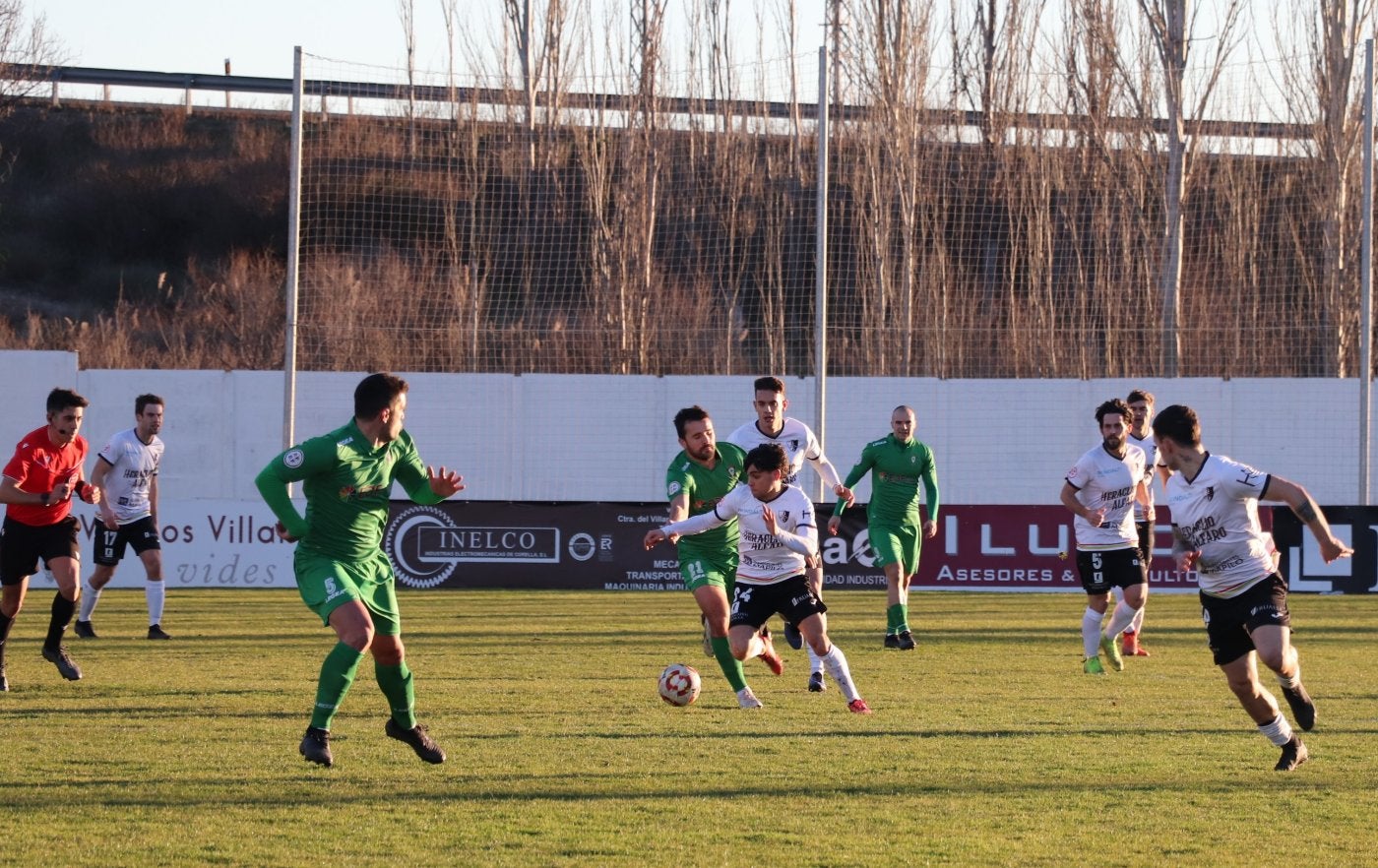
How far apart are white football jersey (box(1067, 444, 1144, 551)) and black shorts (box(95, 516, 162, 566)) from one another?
797 centimetres

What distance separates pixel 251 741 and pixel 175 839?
2.41 metres

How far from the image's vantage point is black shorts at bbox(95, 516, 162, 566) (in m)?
14.4

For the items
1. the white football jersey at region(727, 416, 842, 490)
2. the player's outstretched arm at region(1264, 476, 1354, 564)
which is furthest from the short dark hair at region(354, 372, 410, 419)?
the white football jersey at region(727, 416, 842, 490)

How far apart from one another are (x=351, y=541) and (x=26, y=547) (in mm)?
4317

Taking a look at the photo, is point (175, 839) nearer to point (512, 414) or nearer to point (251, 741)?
point (251, 741)

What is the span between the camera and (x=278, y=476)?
24.8 feet

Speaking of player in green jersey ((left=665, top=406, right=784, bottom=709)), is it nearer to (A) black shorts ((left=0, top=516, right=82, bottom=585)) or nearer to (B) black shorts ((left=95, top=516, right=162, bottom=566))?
(A) black shorts ((left=0, top=516, right=82, bottom=585))

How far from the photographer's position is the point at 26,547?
1106cm

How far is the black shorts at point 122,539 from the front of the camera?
Answer: 1444cm

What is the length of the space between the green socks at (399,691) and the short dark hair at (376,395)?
48.0 inches

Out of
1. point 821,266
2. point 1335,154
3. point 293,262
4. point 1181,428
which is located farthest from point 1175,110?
point 1181,428

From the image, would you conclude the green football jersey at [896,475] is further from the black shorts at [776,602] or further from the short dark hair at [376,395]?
the short dark hair at [376,395]

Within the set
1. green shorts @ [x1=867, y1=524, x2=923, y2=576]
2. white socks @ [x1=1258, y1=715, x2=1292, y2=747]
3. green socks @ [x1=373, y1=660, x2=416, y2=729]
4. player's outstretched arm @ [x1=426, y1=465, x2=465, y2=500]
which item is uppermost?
player's outstretched arm @ [x1=426, y1=465, x2=465, y2=500]

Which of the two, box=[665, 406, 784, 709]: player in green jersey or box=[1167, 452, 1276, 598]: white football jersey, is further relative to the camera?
box=[665, 406, 784, 709]: player in green jersey
